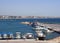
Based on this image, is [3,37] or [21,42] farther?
[3,37]

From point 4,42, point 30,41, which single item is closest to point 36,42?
point 30,41

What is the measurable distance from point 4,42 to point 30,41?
1617mm

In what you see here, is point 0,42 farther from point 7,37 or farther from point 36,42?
point 7,37

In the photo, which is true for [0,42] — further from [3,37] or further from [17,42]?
[3,37]

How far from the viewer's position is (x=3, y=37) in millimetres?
14039

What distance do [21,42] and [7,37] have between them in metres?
4.14

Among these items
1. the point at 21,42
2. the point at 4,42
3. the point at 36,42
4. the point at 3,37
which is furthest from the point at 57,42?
the point at 3,37

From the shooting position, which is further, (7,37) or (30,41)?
(7,37)

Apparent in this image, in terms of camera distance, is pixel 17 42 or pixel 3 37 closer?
pixel 17 42

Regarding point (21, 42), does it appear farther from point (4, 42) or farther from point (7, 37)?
point (7, 37)

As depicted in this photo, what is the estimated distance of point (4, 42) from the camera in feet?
34.6

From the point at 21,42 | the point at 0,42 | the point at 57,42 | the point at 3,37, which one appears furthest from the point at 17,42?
the point at 3,37

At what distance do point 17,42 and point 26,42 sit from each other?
56 centimetres

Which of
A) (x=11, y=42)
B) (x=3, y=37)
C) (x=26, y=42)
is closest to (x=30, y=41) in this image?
(x=26, y=42)
